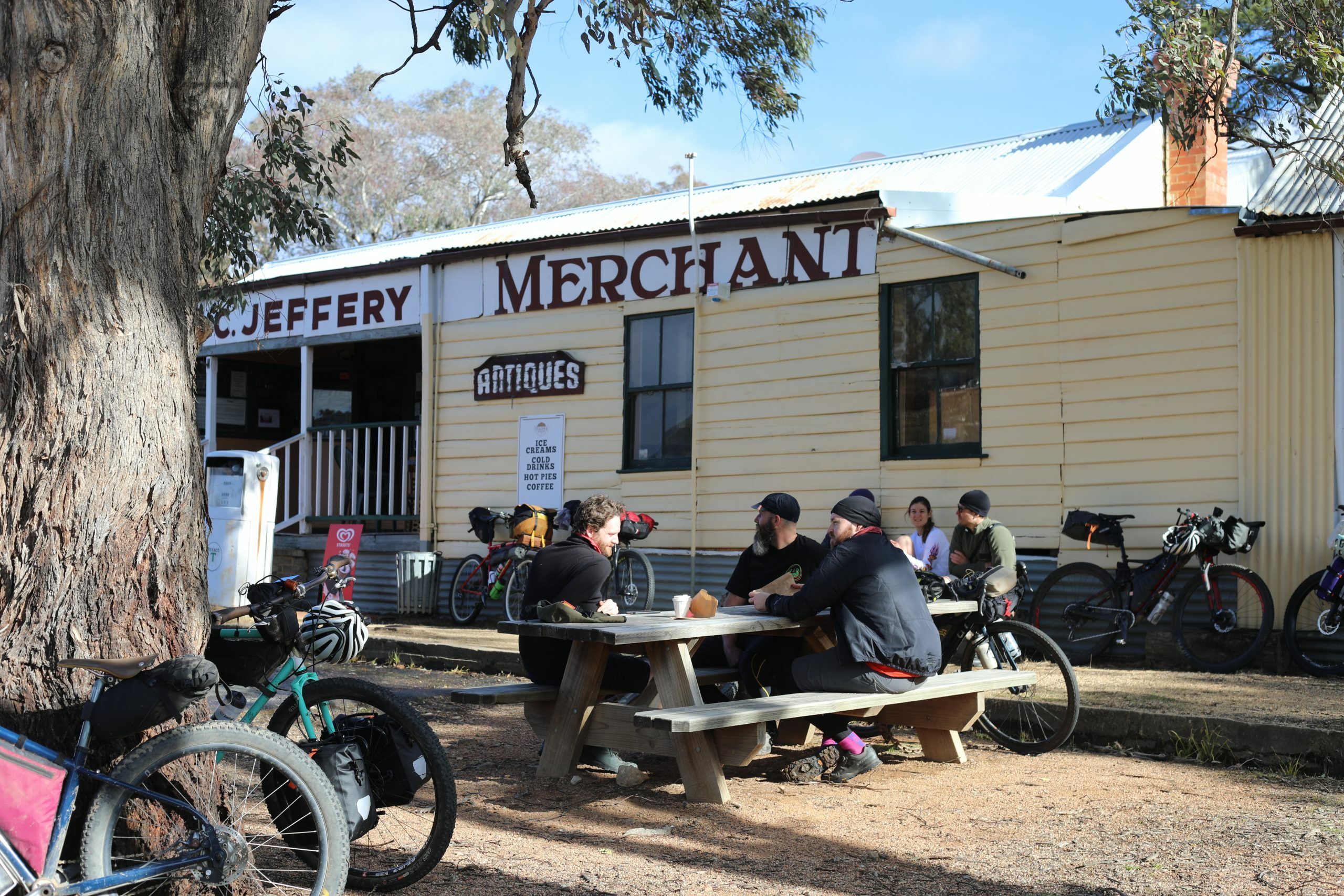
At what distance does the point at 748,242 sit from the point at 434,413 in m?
4.34

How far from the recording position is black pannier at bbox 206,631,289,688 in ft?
14.7

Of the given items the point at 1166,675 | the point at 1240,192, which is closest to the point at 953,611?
the point at 1166,675

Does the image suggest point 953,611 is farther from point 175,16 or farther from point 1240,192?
point 1240,192

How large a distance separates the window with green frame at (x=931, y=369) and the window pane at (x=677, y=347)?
6.93ft

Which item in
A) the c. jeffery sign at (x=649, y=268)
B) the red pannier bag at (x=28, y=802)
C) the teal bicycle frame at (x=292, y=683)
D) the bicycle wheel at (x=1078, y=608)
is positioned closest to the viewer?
the red pannier bag at (x=28, y=802)

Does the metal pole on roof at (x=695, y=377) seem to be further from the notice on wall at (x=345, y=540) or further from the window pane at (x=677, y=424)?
the notice on wall at (x=345, y=540)

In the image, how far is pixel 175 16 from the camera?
450 centimetres

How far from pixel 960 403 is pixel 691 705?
5831 mm

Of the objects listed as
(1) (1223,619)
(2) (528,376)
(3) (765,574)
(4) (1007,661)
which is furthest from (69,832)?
(2) (528,376)

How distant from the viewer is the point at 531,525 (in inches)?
500

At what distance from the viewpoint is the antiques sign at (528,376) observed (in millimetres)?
13297

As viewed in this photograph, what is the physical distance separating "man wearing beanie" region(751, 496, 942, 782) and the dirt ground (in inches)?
21.9

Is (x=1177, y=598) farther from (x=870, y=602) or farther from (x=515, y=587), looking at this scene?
(x=515, y=587)

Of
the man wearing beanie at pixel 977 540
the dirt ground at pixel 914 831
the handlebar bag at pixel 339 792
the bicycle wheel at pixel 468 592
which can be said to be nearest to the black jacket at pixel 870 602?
the dirt ground at pixel 914 831
